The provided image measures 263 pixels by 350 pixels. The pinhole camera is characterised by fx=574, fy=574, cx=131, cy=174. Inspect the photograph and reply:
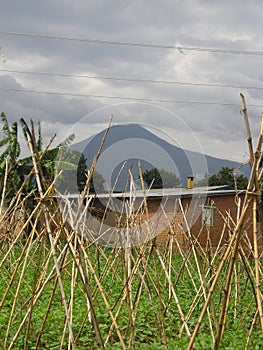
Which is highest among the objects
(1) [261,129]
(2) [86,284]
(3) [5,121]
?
(3) [5,121]

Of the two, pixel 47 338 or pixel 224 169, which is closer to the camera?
pixel 47 338

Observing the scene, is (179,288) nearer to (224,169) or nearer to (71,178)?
(71,178)

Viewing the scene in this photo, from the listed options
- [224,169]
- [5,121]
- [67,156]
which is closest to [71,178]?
[67,156]

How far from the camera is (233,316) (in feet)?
17.8

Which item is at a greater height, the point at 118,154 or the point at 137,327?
the point at 118,154

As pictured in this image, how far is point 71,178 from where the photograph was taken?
1573 centimetres

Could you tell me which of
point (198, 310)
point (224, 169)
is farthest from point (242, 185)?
point (198, 310)

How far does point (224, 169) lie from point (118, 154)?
23.0 metres

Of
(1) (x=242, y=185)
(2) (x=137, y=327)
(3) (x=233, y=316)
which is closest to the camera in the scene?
(2) (x=137, y=327)

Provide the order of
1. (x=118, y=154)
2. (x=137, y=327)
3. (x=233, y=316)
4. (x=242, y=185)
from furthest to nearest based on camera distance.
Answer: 1. (x=242, y=185)
2. (x=118, y=154)
3. (x=233, y=316)
4. (x=137, y=327)

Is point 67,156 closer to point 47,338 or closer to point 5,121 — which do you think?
point 5,121

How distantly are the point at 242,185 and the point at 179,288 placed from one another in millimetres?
18861

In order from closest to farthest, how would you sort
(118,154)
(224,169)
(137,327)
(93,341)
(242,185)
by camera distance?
(93,341) → (137,327) → (118,154) → (242,185) → (224,169)

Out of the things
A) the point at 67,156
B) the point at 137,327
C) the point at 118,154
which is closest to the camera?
the point at 137,327
